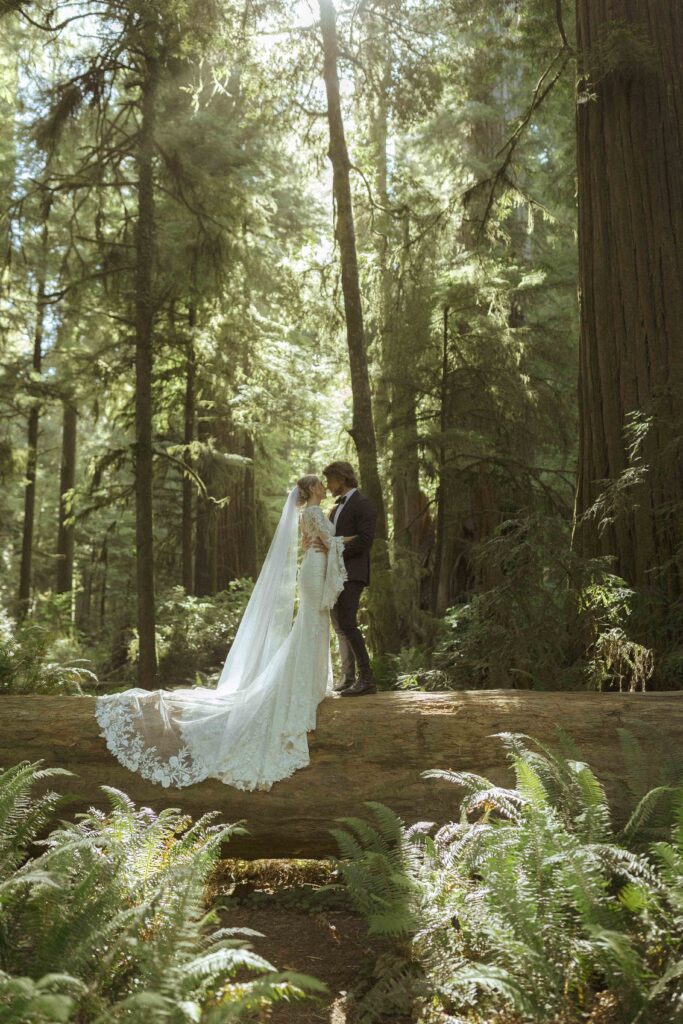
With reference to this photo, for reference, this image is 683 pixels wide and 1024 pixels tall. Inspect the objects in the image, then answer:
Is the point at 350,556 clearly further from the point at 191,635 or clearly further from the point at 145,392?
the point at 191,635

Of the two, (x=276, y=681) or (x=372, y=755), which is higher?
(x=276, y=681)

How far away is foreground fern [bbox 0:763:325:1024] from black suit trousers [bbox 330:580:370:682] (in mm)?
2464

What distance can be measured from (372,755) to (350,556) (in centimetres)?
188

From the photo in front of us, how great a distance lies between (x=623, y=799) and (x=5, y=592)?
26401 millimetres

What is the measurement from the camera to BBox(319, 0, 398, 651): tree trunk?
34.6 ft

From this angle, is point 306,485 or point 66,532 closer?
point 306,485

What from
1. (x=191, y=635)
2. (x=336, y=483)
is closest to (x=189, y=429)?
(x=191, y=635)

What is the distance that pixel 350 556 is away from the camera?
734cm

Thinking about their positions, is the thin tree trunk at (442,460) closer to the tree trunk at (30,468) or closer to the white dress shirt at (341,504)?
the white dress shirt at (341,504)

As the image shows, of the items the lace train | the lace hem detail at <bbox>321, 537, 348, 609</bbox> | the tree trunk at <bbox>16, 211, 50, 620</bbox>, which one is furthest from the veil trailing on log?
the tree trunk at <bbox>16, 211, 50, 620</bbox>

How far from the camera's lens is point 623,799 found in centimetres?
552

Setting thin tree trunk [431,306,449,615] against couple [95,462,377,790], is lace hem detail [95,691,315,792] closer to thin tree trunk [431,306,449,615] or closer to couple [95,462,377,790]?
couple [95,462,377,790]

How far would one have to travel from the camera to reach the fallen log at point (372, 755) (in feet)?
19.1

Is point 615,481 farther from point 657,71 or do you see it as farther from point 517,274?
point 517,274
